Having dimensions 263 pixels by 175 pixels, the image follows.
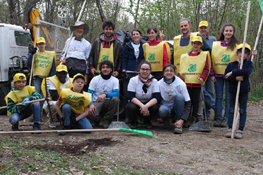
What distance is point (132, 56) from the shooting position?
5.91 meters

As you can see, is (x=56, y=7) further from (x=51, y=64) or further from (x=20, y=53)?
(x=51, y=64)

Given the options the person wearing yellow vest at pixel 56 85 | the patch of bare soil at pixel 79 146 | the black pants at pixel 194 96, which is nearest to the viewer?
the patch of bare soil at pixel 79 146

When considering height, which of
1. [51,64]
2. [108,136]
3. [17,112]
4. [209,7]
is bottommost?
[108,136]

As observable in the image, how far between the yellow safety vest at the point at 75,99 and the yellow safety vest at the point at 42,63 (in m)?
1.64

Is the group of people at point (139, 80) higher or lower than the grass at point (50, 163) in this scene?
higher

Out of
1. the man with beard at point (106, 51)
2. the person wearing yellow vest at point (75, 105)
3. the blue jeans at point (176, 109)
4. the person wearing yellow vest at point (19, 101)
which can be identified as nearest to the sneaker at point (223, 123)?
the blue jeans at point (176, 109)

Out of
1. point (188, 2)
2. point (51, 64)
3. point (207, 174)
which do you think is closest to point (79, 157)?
point (207, 174)

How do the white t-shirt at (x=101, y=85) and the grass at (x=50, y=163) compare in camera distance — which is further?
the white t-shirt at (x=101, y=85)

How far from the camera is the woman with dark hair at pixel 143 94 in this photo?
16.9 ft

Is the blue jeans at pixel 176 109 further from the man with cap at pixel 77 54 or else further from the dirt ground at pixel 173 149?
the man with cap at pixel 77 54

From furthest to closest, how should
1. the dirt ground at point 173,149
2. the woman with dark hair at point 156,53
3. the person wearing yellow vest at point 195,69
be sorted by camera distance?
the woman with dark hair at point 156,53 → the person wearing yellow vest at point 195,69 → the dirt ground at point 173,149

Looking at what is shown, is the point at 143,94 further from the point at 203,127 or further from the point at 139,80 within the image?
the point at 203,127

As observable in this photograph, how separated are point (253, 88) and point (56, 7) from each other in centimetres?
1200

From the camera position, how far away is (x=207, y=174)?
3037 mm
